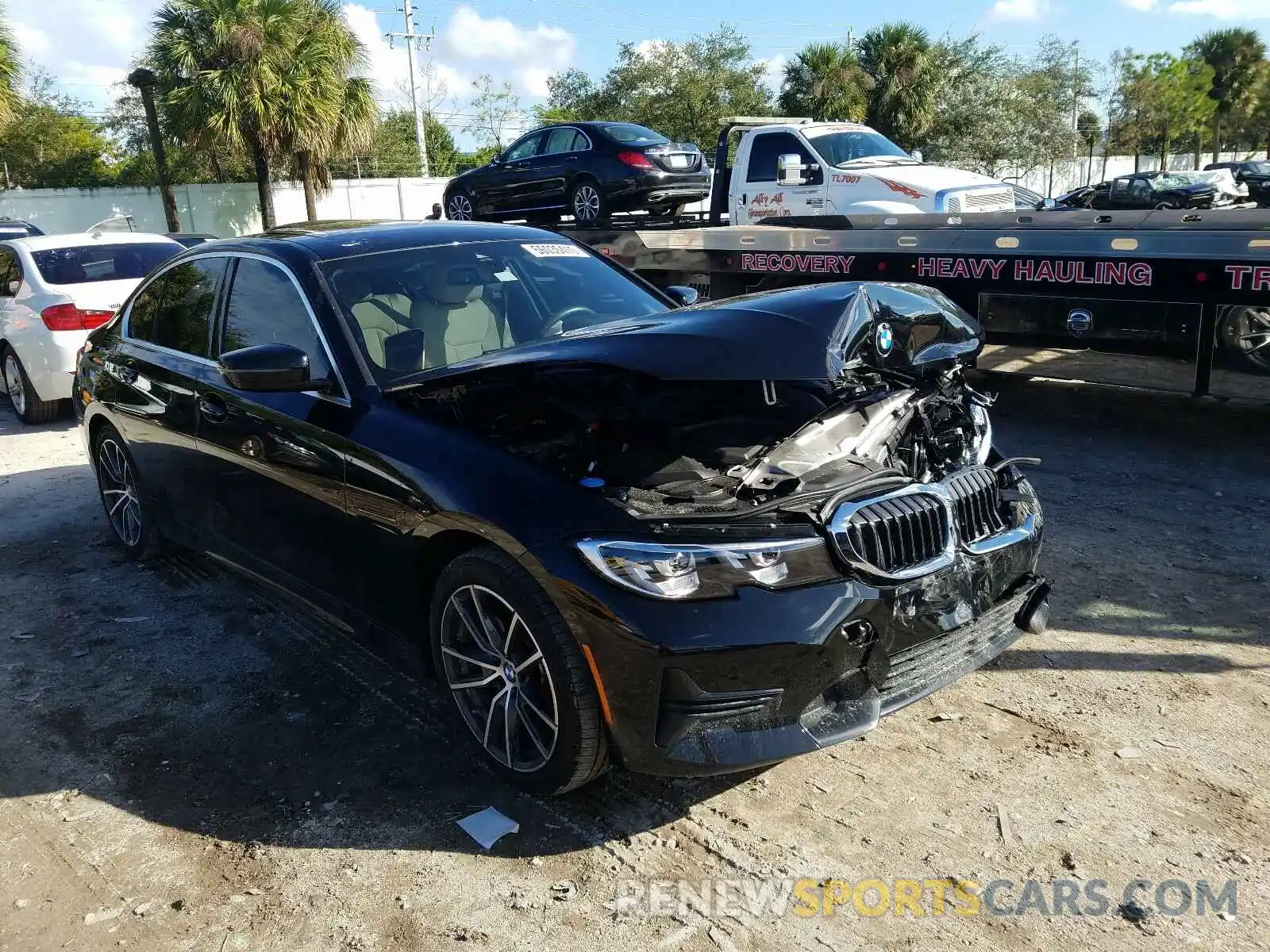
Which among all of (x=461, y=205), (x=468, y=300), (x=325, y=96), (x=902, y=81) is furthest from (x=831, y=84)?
(x=468, y=300)

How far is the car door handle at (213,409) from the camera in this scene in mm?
4328

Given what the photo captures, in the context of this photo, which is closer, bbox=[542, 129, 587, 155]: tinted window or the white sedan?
the white sedan

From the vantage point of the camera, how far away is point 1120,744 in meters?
3.40

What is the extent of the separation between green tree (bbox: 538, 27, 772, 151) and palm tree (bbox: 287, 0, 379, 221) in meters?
16.0

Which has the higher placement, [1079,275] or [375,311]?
[375,311]

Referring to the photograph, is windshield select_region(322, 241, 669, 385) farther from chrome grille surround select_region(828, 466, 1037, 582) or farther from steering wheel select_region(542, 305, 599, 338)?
chrome grille surround select_region(828, 466, 1037, 582)

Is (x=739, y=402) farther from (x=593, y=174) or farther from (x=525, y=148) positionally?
(x=525, y=148)

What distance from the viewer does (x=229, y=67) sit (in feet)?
76.5

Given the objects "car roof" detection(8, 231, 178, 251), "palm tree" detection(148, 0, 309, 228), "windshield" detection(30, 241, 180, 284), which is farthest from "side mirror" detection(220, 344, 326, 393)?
"palm tree" detection(148, 0, 309, 228)

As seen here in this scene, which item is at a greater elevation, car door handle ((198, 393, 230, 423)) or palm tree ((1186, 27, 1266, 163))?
palm tree ((1186, 27, 1266, 163))

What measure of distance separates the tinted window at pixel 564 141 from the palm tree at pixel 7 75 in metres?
14.6

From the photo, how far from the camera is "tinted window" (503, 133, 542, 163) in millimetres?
13594

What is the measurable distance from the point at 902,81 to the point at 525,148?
84.3 feet

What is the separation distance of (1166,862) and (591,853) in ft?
5.11
